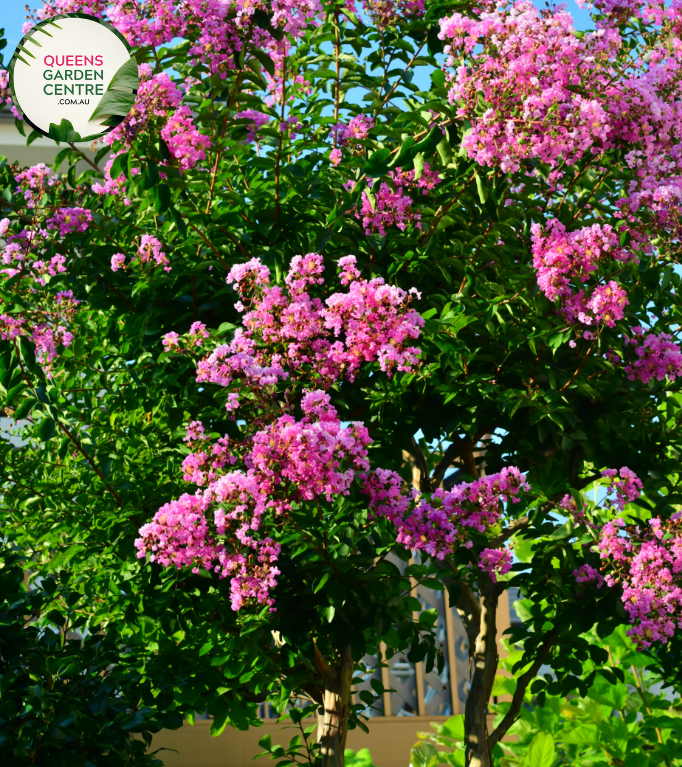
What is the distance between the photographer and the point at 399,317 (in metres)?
2.21

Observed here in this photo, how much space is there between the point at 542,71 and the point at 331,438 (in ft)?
4.06

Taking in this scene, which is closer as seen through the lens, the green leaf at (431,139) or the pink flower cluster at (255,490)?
the pink flower cluster at (255,490)

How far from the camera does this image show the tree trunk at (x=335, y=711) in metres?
3.30

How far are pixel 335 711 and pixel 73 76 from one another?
2.98m

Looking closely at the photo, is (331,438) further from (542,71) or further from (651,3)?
(651,3)

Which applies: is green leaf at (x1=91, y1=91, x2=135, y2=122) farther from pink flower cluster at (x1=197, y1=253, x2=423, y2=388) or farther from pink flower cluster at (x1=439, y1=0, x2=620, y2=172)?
pink flower cluster at (x1=439, y1=0, x2=620, y2=172)

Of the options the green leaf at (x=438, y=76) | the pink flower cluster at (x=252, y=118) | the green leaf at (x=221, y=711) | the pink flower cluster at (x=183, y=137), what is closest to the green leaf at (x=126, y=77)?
the pink flower cluster at (x=183, y=137)

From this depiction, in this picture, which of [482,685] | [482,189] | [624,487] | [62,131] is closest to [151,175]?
[62,131]

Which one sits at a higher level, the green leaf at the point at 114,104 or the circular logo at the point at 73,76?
Answer: the circular logo at the point at 73,76

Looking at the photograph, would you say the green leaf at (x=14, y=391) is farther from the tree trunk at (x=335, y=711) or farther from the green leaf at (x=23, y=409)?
the tree trunk at (x=335, y=711)

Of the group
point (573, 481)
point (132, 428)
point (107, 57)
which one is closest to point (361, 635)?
point (573, 481)

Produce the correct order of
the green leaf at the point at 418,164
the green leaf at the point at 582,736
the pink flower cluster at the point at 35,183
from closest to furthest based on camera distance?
the green leaf at the point at 418,164 → the pink flower cluster at the point at 35,183 → the green leaf at the point at 582,736

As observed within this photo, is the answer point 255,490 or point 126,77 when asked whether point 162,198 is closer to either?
point 126,77

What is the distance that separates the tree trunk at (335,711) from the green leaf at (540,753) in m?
1.19
